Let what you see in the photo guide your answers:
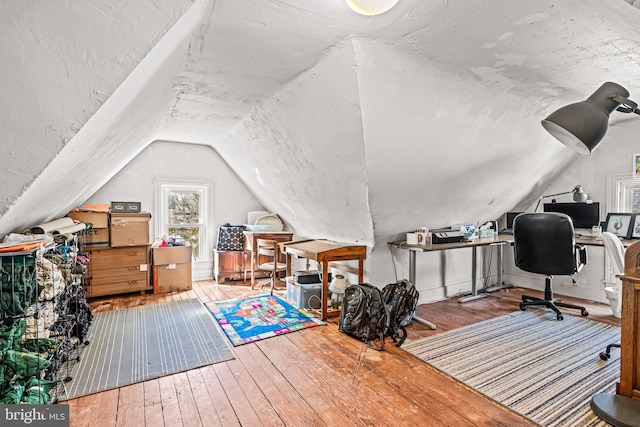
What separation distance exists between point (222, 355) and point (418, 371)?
154cm

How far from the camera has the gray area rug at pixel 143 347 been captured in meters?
2.26

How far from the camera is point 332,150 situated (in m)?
2.87

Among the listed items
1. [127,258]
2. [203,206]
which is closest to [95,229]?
[127,258]

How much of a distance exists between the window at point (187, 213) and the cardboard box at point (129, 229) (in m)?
0.68

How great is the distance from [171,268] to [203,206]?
1224 mm

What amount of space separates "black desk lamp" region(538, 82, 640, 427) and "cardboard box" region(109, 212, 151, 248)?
447 cm

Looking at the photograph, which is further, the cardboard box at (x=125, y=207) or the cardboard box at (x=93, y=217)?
the cardboard box at (x=125, y=207)

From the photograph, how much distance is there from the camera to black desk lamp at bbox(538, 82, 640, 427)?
4.82 ft

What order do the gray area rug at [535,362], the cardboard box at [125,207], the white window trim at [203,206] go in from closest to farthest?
the gray area rug at [535,362] → the cardboard box at [125,207] → the white window trim at [203,206]

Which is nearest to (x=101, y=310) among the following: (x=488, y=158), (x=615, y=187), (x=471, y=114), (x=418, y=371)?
(x=418, y=371)

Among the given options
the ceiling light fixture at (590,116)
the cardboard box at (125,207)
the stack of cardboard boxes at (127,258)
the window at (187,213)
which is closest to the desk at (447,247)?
the ceiling light fixture at (590,116)

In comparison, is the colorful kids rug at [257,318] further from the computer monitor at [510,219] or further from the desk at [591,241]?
the computer monitor at [510,219]

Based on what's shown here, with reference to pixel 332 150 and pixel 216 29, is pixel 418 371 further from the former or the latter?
pixel 216 29

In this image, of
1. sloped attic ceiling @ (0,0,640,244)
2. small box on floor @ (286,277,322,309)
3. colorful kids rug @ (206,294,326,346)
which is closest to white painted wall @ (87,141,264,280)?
sloped attic ceiling @ (0,0,640,244)
